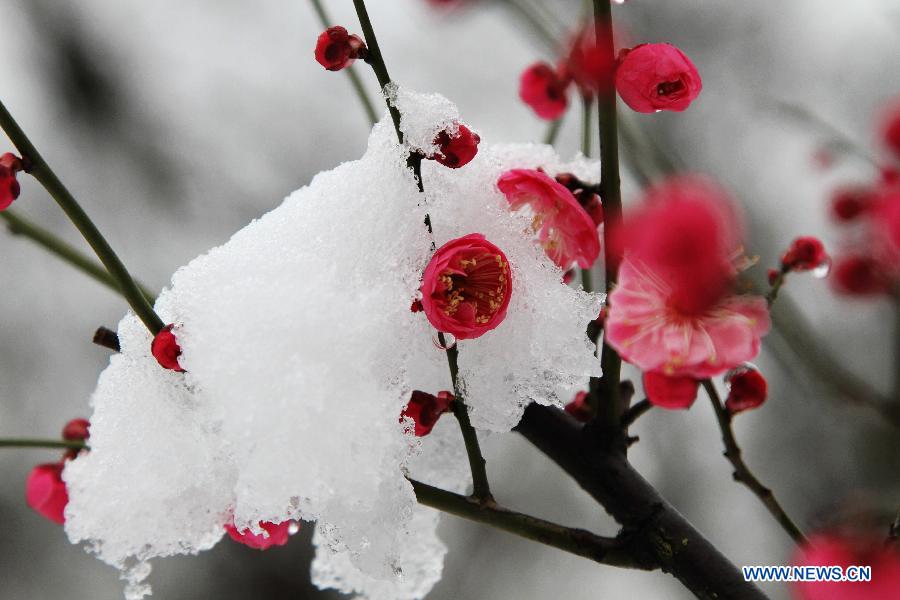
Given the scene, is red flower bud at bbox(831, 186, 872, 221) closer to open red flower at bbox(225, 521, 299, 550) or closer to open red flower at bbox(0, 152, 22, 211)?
open red flower at bbox(225, 521, 299, 550)

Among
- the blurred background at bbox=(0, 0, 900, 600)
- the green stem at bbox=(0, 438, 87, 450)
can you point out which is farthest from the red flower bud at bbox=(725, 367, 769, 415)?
the blurred background at bbox=(0, 0, 900, 600)

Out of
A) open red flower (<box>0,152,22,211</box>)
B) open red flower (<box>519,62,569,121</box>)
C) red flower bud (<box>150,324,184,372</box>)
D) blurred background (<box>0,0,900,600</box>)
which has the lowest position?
red flower bud (<box>150,324,184,372</box>)

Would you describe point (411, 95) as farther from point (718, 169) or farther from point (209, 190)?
point (209, 190)

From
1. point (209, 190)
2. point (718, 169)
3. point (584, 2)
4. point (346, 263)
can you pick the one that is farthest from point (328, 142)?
point (346, 263)

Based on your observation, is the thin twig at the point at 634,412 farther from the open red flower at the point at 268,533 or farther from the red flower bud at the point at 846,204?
the red flower bud at the point at 846,204

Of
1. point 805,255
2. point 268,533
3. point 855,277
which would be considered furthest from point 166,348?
point 855,277

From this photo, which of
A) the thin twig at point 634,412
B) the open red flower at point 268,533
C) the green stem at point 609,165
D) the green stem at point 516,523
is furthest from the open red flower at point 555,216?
the open red flower at point 268,533
